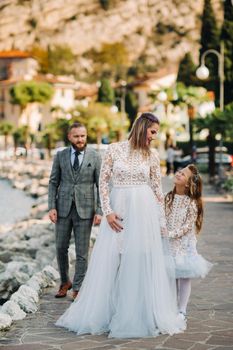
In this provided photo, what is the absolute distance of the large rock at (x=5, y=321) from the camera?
8484mm

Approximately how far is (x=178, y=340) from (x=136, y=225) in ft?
3.66

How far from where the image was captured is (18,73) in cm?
16238

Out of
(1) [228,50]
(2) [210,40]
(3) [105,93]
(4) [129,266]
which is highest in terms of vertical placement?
(2) [210,40]

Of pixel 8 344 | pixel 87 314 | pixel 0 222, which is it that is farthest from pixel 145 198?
pixel 0 222

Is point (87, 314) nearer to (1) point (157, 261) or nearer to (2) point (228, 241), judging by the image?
(1) point (157, 261)

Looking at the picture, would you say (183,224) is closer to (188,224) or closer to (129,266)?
(188,224)

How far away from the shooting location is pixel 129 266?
8227 millimetres

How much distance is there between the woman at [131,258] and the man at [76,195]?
1.48 metres

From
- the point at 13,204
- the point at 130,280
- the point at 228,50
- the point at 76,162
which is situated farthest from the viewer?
the point at 228,50

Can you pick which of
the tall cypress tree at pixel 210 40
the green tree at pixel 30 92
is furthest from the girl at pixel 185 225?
the green tree at pixel 30 92

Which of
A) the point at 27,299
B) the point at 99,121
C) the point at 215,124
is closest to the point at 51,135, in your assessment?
the point at 99,121

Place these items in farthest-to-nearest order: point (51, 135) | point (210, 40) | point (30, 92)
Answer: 1. point (30, 92)
2. point (51, 135)
3. point (210, 40)

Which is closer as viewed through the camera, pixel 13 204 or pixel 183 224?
pixel 183 224

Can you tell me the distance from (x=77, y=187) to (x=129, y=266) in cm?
200
